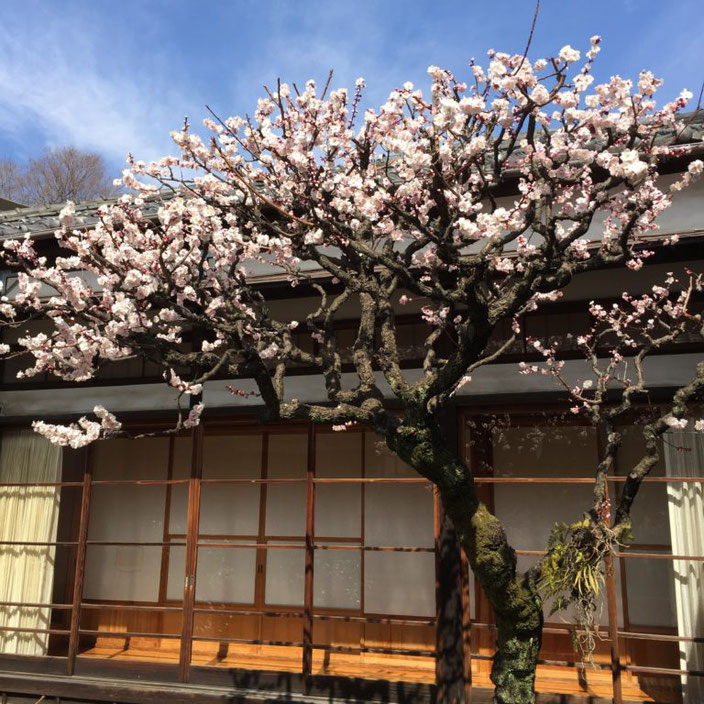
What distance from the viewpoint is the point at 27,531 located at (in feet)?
24.7

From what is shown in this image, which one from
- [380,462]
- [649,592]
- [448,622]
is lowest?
[448,622]

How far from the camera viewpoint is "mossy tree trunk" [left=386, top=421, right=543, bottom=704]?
401 cm

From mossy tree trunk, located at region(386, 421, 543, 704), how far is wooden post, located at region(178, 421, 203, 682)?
332cm

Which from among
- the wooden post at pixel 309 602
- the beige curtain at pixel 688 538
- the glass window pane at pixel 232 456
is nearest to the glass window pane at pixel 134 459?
the glass window pane at pixel 232 456

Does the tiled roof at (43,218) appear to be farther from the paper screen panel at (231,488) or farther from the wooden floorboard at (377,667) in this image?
the wooden floorboard at (377,667)

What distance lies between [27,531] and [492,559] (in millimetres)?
5674

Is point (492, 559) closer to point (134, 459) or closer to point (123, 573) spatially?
point (134, 459)

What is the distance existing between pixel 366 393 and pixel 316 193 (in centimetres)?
145

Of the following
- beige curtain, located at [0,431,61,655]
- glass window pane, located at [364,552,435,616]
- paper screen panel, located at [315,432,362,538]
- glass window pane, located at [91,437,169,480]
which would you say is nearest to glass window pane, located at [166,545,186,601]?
glass window pane, located at [91,437,169,480]

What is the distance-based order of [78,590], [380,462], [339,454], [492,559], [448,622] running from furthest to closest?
1. [339,454]
2. [380,462]
3. [78,590]
4. [448,622]
5. [492,559]

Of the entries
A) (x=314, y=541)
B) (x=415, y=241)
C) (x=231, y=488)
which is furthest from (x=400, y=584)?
(x=415, y=241)

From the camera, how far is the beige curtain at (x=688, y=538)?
18.0 ft

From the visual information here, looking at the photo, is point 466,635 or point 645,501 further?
point 645,501

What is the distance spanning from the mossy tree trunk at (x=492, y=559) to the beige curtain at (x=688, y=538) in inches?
84.2
